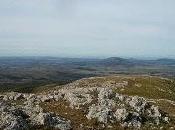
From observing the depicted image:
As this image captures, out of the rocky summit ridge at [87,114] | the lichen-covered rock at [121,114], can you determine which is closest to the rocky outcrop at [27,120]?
the rocky summit ridge at [87,114]

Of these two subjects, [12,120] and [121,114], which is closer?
[12,120]

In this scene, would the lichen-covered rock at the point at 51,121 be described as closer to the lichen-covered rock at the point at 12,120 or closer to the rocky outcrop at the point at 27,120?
the rocky outcrop at the point at 27,120

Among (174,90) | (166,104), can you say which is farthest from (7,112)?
(174,90)

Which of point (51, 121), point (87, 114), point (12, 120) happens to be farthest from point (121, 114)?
point (12, 120)

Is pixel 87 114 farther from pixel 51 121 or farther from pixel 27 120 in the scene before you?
pixel 27 120

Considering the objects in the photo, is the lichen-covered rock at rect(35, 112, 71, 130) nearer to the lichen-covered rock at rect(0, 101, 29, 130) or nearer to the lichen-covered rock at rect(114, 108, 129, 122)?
the lichen-covered rock at rect(0, 101, 29, 130)

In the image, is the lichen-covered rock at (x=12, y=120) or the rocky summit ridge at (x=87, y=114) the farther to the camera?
the rocky summit ridge at (x=87, y=114)

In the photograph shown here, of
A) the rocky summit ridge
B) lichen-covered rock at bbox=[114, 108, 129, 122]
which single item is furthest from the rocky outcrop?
lichen-covered rock at bbox=[114, 108, 129, 122]

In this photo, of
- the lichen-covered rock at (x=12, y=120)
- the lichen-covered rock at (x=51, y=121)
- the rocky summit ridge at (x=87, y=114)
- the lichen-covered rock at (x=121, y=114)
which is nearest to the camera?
the lichen-covered rock at (x=12, y=120)

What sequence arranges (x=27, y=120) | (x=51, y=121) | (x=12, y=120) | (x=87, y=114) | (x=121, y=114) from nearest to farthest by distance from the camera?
(x=12, y=120), (x=27, y=120), (x=51, y=121), (x=121, y=114), (x=87, y=114)

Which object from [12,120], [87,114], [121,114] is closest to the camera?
[12,120]

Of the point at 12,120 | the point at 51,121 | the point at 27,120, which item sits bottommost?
the point at 51,121

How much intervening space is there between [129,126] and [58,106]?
10.0 meters

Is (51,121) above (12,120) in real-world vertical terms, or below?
below
